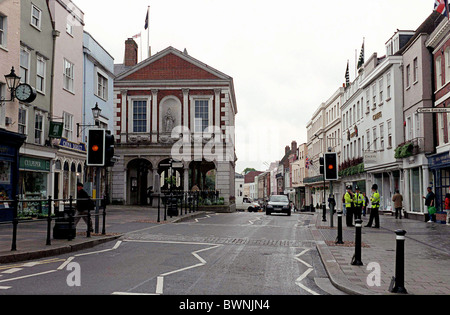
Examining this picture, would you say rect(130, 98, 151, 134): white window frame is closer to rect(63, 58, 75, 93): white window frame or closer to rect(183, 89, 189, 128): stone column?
rect(183, 89, 189, 128): stone column

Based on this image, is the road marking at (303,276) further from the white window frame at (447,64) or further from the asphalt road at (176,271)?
the white window frame at (447,64)

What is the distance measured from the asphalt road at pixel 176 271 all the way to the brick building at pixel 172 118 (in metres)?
26.6

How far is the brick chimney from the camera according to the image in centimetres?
5131

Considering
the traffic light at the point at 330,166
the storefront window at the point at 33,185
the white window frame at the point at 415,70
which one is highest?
the white window frame at the point at 415,70

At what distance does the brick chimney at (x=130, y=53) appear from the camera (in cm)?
5131

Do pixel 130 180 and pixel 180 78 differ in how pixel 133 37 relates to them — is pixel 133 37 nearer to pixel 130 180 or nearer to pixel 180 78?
pixel 180 78

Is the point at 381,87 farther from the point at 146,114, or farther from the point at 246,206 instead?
the point at 246,206

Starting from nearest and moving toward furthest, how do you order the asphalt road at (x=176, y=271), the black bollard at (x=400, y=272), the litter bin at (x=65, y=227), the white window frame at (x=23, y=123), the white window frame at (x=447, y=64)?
the black bollard at (x=400, y=272) < the asphalt road at (x=176, y=271) < the litter bin at (x=65, y=227) < the white window frame at (x=23, y=123) < the white window frame at (x=447, y=64)

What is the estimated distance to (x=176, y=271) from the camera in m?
8.79

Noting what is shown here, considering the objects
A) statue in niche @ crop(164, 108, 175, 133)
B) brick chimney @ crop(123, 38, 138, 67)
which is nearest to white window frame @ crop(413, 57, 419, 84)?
statue in niche @ crop(164, 108, 175, 133)

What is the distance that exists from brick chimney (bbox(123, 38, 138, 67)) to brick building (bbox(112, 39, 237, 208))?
964 centimetres

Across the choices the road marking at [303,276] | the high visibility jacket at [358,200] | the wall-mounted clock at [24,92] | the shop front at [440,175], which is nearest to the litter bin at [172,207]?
the wall-mounted clock at [24,92]

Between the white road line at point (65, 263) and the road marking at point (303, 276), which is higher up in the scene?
the white road line at point (65, 263)
